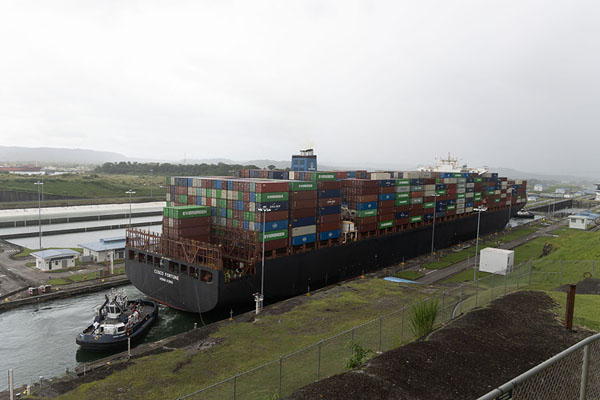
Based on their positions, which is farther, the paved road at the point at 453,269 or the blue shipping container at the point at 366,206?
the blue shipping container at the point at 366,206

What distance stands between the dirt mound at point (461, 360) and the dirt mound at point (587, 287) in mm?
Result: 11256

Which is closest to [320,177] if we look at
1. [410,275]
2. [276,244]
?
[276,244]

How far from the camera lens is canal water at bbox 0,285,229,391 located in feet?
96.6

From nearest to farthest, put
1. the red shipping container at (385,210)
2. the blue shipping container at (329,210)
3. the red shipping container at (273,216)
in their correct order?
the red shipping container at (273,216)
the blue shipping container at (329,210)
the red shipping container at (385,210)

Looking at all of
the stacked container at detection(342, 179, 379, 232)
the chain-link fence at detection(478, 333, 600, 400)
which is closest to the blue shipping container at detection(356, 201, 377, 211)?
the stacked container at detection(342, 179, 379, 232)

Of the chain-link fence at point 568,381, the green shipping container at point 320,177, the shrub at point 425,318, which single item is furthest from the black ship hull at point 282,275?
the chain-link fence at point 568,381

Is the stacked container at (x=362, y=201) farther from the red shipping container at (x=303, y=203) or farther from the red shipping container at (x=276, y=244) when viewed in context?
the red shipping container at (x=276, y=244)

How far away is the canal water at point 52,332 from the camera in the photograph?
29453mm

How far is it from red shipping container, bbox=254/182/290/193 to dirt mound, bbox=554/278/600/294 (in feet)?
89.6

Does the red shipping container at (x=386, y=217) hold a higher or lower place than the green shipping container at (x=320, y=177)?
lower

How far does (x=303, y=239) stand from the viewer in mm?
47094

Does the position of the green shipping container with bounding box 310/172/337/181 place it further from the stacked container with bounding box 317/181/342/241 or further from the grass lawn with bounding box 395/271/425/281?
the grass lawn with bounding box 395/271/425/281

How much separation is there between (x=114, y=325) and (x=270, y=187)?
65.5 ft

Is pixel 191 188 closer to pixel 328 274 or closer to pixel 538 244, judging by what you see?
pixel 328 274
